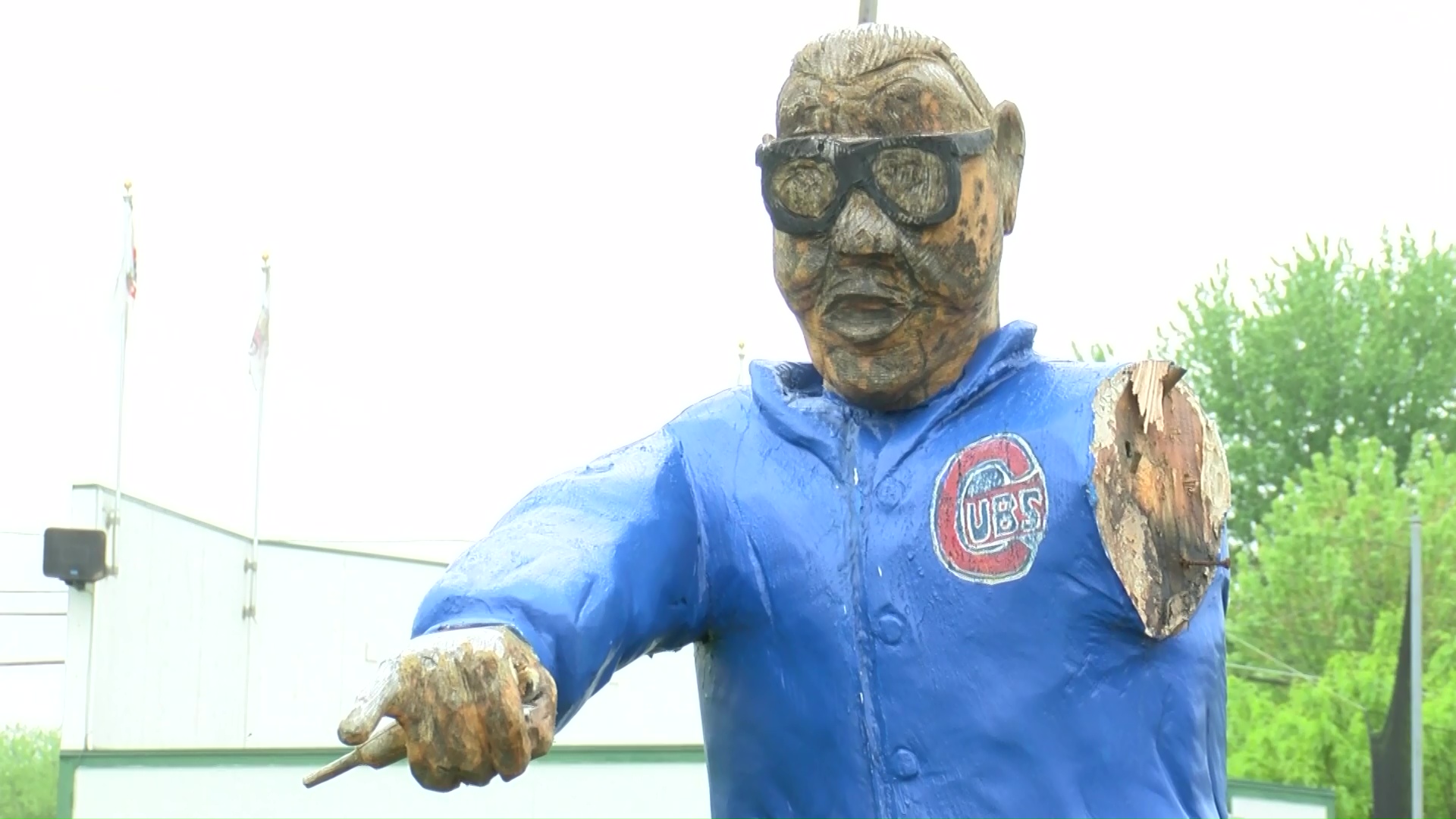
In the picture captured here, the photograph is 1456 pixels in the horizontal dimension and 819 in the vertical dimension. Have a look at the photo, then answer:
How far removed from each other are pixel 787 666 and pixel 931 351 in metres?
0.54

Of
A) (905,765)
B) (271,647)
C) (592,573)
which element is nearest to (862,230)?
(592,573)

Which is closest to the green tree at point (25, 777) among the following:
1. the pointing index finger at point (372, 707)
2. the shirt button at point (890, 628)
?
the shirt button at point (890, 628)

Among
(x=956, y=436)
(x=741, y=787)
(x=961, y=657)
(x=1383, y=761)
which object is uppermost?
(x=956, y=436)

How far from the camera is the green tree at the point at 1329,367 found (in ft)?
105

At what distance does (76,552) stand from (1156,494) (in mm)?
10328

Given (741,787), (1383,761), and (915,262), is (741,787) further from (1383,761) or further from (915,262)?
(1383,761)

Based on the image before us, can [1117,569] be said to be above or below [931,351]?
below

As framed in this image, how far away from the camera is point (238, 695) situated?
572 inches

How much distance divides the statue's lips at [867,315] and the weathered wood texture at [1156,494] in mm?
338

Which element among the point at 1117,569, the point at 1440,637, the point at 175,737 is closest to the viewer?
the point at 1117,569

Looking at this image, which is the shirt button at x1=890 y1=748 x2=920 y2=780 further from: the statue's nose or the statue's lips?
the statue's nose

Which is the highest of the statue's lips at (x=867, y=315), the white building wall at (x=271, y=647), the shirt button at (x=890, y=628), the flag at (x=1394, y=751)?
the statue's lips at (x=867, y=315)

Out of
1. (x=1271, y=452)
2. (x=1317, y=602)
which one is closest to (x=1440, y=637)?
(x=1317, y=602)

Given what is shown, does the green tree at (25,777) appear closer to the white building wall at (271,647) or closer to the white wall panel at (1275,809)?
the white building wall at (271,647)
